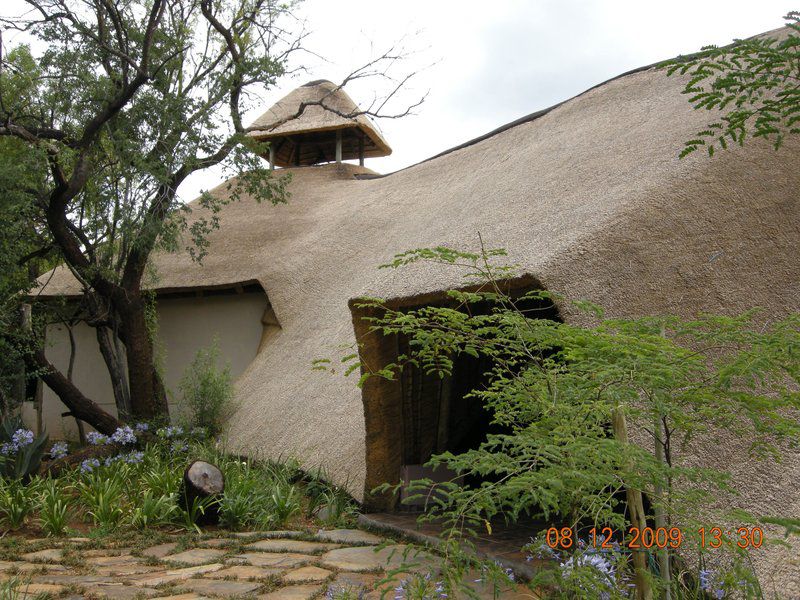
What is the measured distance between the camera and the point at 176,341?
10984mm

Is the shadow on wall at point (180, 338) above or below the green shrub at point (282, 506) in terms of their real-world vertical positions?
above

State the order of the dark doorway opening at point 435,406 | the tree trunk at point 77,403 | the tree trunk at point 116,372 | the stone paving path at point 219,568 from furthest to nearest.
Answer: the tree trunk at point 116,372, the tree trunk at point 77,403, the dark doorway opening at point 435,406, the stone paving path at point 219,568

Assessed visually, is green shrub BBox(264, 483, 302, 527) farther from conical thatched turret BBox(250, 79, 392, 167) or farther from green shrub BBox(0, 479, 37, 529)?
conical thatched turret BBox(250, 79, 392, 167)

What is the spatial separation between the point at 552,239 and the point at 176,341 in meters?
8.08

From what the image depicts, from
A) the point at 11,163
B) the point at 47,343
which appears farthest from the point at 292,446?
the point at 47,343

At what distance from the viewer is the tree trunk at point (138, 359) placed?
29.5ft

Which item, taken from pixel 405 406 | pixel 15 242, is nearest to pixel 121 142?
pixel 15 242

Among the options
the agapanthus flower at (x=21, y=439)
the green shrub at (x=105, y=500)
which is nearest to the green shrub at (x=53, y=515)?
the green shrub at (x=105, y=500)

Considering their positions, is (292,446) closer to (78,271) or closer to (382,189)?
(78,271)

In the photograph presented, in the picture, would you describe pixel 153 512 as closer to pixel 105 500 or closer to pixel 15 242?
pixel 105 500

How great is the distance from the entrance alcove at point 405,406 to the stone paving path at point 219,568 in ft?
1.86

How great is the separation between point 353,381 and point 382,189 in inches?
215

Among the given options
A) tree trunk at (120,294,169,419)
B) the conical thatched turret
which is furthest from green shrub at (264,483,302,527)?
the conical thatched turret
